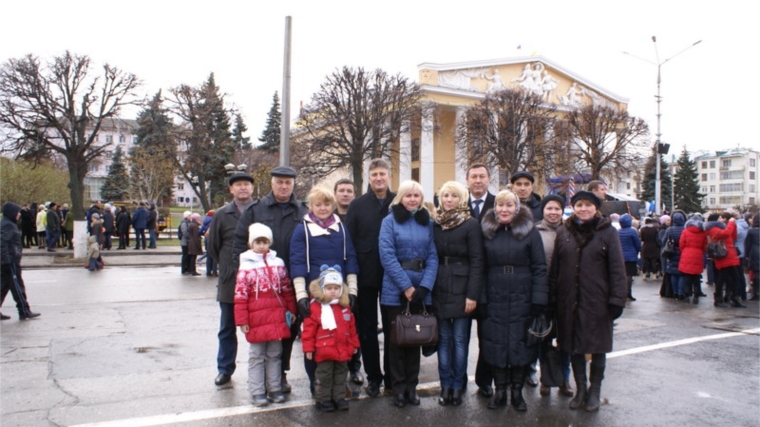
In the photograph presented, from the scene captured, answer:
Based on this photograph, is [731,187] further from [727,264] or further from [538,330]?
[538,330]

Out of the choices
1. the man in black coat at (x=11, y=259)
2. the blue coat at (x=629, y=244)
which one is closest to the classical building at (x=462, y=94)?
the blue coat at (x=629, y=244)

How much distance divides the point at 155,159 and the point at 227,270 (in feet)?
139

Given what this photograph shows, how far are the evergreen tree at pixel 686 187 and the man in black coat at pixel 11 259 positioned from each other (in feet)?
219

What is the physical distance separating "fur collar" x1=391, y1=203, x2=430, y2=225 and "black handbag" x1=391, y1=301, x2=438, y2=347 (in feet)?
2.77

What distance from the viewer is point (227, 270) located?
5.68m

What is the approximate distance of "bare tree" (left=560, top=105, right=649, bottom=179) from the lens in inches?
1630

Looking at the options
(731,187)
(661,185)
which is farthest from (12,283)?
(731,187)

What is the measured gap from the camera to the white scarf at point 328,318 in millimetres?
4809

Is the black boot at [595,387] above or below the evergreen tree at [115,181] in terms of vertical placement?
below

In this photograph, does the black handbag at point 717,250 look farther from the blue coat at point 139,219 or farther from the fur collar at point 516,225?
the blue coat at point 139,219

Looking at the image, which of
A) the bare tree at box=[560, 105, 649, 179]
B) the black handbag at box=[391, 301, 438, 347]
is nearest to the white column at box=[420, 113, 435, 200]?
the bare tree at box=[560, 105, 649, 179]

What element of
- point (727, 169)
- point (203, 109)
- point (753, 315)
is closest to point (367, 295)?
point (753, 315)

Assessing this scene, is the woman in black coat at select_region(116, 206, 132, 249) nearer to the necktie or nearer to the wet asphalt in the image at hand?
the wet asphalt

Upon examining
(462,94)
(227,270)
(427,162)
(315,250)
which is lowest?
(227,270)
